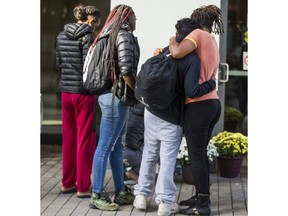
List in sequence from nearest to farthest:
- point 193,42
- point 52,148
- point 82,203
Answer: point 193,42, point 82,203, point 52,148

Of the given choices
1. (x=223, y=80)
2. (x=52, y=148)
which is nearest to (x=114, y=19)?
(x=223, y=80)

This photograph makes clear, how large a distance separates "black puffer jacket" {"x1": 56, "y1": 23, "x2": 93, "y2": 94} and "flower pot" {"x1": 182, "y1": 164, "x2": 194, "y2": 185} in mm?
1603

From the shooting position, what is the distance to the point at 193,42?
6.37m

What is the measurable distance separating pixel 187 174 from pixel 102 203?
1.57 metres

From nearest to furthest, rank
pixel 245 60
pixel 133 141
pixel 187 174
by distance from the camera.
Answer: pixel 133 141, pixel 187 174, pixel 245 60

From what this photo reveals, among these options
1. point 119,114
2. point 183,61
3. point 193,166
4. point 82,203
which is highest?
point 183,61

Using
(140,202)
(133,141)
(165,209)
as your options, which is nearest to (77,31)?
(133,141)

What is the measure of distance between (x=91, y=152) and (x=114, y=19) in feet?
4.65

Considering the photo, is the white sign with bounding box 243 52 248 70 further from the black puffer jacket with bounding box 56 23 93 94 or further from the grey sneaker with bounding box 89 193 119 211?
the grey sneaker with bounding box 89 193 119 211

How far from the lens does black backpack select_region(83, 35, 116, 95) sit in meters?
6.62

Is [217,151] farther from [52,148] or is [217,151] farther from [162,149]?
[52,148]

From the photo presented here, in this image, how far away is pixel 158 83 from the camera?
6.28 m

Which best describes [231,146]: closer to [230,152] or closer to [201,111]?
[230,152]
